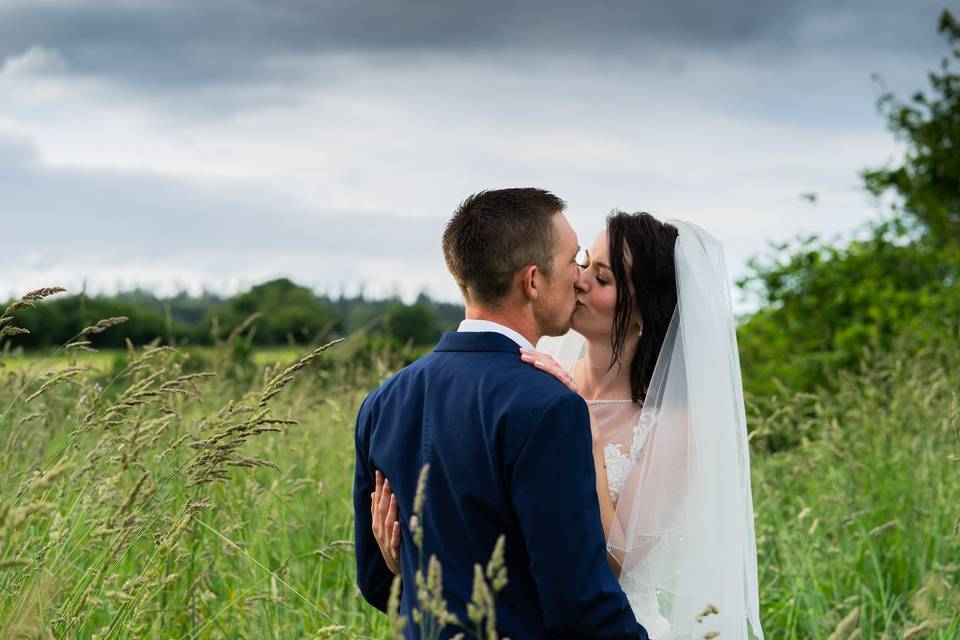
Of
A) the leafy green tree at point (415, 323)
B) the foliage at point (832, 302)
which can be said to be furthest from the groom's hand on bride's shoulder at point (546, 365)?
the leafy green tree at point (415, 323)

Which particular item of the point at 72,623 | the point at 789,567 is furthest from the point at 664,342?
the point at 72,623

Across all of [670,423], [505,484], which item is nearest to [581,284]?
[670,423]

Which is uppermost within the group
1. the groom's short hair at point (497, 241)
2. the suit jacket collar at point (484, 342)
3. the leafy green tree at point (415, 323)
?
the groom's short hair at point (497, 241)

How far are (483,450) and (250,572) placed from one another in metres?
2.50

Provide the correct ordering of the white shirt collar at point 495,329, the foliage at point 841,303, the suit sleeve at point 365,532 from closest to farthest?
the white shirt collar at point 495,329 < the suit sleeve at point 365,532 < the foliage at point 841,303

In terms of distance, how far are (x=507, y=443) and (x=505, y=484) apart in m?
0.13

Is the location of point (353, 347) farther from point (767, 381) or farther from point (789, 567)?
point (767, 381)

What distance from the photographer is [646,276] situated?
4180 mm

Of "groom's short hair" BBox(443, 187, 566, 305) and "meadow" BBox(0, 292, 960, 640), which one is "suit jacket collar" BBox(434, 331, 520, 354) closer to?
"groom's short hair" BBox(443, 187, 566, 305)

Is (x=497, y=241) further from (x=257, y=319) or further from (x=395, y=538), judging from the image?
(x=257, y=319)

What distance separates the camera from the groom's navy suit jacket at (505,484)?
2.58 m

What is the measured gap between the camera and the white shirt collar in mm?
2930

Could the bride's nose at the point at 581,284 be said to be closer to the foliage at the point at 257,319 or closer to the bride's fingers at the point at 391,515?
the bride's fingers at the point at 391,515

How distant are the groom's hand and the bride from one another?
27.5 inches
